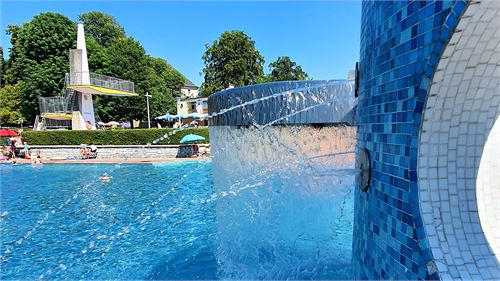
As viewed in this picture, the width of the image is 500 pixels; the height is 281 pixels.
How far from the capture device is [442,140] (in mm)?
2090

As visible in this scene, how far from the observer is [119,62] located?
3866 cm

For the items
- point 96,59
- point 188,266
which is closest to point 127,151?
point 96,59

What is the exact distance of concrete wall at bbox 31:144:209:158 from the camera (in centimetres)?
2423

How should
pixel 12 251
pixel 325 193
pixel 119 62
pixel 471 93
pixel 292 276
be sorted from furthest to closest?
pixel 119 62, pixel 12 251, pixel 325 193, pixel 292 276, pixel 471 93

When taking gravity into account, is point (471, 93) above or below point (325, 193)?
above

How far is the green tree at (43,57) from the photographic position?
3356cm

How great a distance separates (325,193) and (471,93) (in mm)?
4213

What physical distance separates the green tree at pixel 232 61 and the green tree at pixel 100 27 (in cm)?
1400

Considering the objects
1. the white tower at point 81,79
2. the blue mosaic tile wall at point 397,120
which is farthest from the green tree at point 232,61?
the blue mosaic tile wall at point 397,120

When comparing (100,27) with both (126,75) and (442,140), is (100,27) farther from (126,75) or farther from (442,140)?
(442,140)

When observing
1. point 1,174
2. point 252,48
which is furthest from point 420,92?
point 252,48

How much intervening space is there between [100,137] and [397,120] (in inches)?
1050

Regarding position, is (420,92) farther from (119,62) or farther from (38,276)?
(119,62)

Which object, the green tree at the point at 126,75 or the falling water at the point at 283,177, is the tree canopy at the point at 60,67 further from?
the falling water at the point at 283,177
